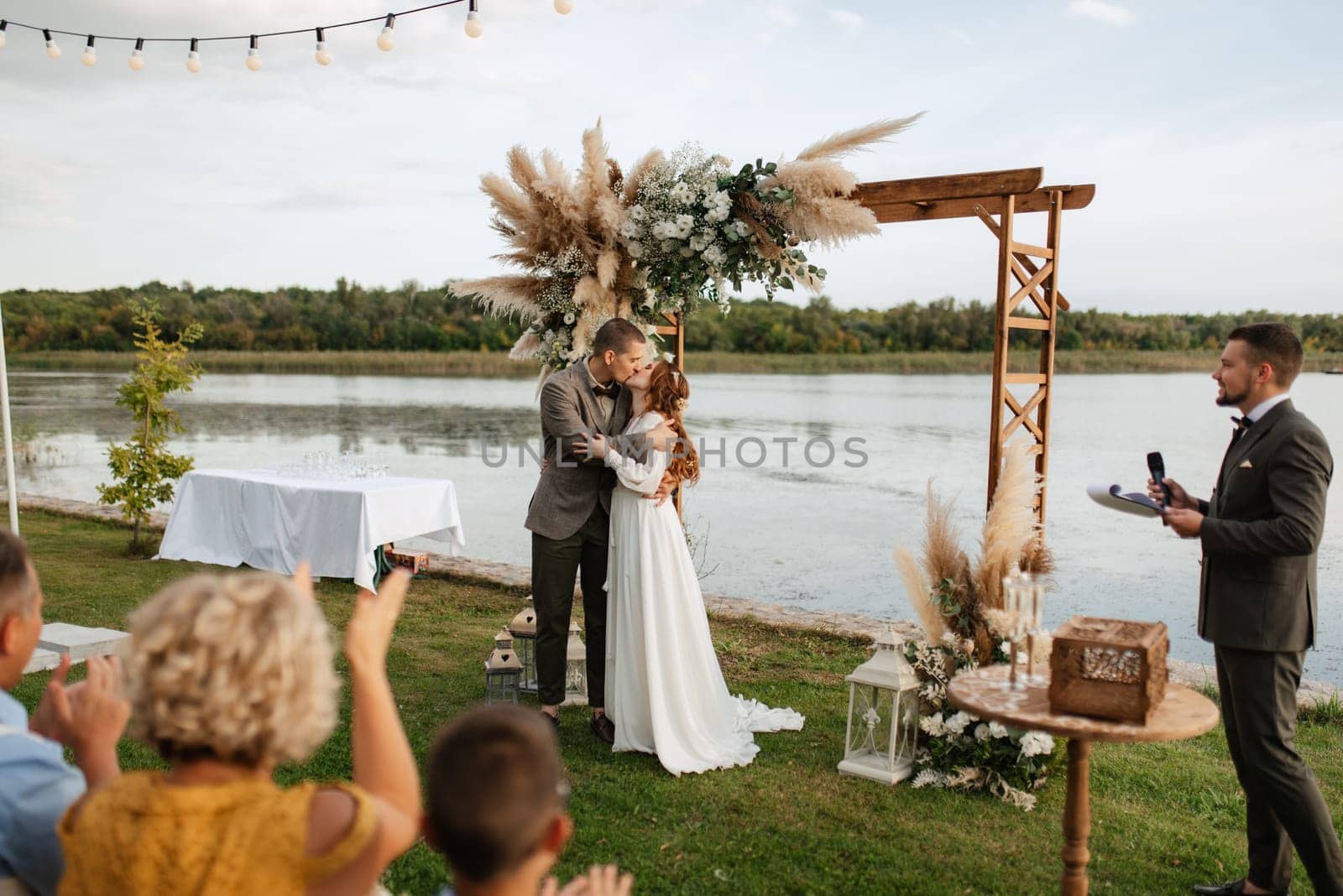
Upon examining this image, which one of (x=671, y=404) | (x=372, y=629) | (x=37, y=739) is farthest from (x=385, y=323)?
(x=372, y=629)

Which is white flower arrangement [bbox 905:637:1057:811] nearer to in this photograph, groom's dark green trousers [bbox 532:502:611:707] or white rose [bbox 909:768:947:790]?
white rose [bbox 909:768:947:790]

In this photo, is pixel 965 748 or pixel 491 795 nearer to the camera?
pixel 491 795

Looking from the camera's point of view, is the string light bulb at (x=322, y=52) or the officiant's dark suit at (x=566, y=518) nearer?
the officiant's dark suit at (x=566, y=518)

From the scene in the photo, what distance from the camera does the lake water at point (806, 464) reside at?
11.0 meters

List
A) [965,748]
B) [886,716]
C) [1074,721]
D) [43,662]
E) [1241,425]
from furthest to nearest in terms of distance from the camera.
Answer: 1. [43,662]
2. [886,716]
3. [965,748]
4. [1241,425]
5. [1074,721]

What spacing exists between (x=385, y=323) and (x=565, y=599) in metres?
36.1

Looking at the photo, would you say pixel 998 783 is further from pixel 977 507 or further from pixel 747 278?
pixel 977 507

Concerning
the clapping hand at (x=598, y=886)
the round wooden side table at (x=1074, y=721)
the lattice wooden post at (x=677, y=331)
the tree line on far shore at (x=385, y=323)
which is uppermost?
the tree line on far shore at (x=385, y=323)

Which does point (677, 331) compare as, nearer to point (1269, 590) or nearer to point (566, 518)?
point (566, 518)

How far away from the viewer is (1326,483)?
3.28 m

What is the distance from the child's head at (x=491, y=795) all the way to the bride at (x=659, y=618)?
3273mm

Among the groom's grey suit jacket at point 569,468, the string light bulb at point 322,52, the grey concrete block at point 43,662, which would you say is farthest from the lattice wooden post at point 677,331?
the grey concrete block at point 43,662

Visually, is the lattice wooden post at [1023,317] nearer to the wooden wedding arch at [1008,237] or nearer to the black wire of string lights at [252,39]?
the wooden wedding arch at [1008,237]

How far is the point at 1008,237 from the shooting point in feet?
17.2
